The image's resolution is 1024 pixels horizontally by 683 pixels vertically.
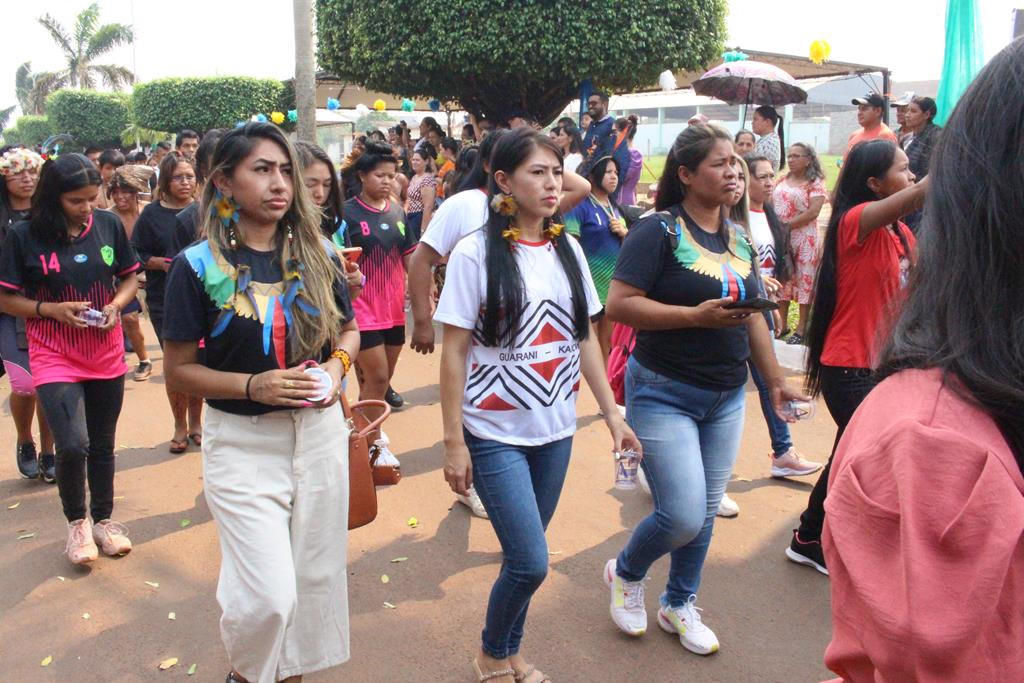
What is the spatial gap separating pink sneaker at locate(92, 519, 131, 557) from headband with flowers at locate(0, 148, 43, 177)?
2.20 m

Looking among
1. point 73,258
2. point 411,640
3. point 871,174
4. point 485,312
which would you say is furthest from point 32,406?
point 871,174

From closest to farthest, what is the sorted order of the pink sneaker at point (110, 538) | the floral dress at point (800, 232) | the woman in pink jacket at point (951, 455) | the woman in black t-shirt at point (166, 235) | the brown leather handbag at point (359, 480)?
the woman in pink jacket at point (951, 455) < the brown leather handbag at point (359, 480) < the pink sneaker at point (110, 538) < the woman in black t-shirt at point (166, 235) < the floral dress at point (800, 232)

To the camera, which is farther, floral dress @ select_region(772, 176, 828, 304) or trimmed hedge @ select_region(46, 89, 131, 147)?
trimmed hedge @ select_region(46, 89, 131, 147)

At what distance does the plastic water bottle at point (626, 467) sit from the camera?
3180 millimetres

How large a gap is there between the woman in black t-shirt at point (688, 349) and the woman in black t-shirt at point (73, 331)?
8.87 ft

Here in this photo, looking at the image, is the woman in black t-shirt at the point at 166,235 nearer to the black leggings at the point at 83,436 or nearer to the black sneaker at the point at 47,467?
the black sneaker at the point at 47,467

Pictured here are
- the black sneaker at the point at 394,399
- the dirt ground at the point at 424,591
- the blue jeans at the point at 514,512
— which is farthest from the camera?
the black sneaker at the point at 394,399

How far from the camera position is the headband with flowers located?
17.0ft

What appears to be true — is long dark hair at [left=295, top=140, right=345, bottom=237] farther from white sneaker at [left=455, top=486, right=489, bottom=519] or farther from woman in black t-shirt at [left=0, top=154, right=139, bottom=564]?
white sneaker at [left=455, top=486, right=489, bottom=519]

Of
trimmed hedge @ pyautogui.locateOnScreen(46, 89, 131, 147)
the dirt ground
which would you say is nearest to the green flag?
the dirt ground

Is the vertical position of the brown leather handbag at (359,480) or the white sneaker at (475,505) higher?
the brown leather handbag at (359,480)

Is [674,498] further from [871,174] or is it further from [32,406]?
[32,406]

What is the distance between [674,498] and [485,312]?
3.22 ft

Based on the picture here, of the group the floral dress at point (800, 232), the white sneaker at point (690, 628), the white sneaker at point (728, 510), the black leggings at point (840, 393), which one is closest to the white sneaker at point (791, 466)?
the white sneaker at point (728, 510)
